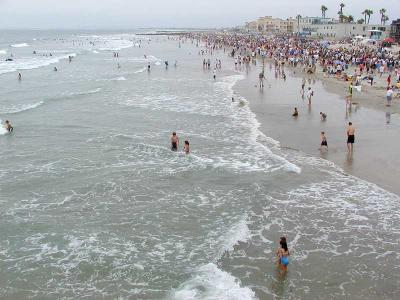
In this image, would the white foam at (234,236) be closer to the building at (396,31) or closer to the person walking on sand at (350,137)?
the person walking on sand at (350,137)

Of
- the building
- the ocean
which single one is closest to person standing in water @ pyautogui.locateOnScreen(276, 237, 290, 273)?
the ocean

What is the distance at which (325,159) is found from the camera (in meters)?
18.4

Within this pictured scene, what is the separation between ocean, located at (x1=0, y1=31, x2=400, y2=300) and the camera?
1014 cm

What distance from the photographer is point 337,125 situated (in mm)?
→ 23859

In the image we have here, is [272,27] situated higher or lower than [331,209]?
higher

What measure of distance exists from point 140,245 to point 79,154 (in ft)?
30.1

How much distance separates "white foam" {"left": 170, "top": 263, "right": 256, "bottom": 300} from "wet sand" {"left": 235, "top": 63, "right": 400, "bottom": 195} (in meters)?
7.41

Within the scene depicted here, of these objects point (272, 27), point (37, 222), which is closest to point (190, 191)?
point (37, 222)

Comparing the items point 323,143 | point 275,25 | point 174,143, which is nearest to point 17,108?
point 174,143

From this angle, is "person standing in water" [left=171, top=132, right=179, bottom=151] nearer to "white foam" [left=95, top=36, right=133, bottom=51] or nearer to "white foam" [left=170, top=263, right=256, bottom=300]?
"white foam" [left=170, top=263, right=256, bottom=300]

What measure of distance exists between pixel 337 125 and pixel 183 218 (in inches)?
526

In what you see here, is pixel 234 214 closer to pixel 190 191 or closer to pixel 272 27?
pixel 190 191

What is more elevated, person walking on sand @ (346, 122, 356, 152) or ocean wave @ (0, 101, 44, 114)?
person walking on sand @ (346, 122, 356, 152)

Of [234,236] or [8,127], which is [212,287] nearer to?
[234,236]
